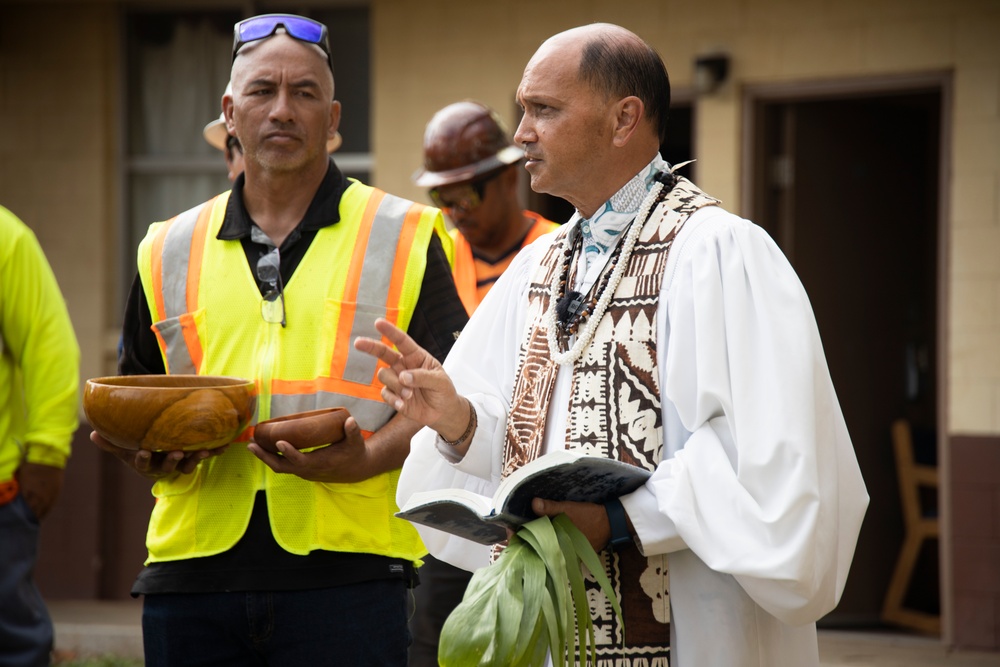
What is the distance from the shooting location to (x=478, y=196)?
199 inches

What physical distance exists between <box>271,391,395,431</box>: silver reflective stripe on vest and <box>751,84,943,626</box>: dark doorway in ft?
14.0

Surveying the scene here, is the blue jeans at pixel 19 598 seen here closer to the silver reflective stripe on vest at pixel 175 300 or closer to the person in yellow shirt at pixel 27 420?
the person in yellow shirt at pixel 27 420

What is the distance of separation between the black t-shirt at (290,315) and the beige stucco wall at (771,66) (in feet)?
12.9

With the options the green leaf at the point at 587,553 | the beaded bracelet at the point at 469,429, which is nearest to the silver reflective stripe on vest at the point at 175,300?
the beaded bracelet at the point at 469,429

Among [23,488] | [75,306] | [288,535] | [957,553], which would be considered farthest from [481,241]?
[75,306]

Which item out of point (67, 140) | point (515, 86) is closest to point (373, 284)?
point (515, 86)

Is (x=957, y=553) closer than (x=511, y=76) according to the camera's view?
Yes

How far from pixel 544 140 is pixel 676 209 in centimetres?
31

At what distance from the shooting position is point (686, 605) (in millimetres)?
2559

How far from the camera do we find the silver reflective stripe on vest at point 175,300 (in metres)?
3.21

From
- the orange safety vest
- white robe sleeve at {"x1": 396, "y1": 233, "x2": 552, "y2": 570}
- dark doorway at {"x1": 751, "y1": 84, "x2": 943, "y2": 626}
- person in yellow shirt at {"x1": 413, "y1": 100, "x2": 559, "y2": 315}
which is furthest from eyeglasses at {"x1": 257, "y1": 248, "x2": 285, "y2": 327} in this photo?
dark doorway at {"x1": 751, "y1": 84, "x2": 943, "y2": 626}

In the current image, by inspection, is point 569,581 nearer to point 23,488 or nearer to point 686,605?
point 686,605

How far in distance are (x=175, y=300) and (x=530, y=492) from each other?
46.9 inches

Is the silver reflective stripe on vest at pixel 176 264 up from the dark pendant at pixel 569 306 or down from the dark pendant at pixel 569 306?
up
